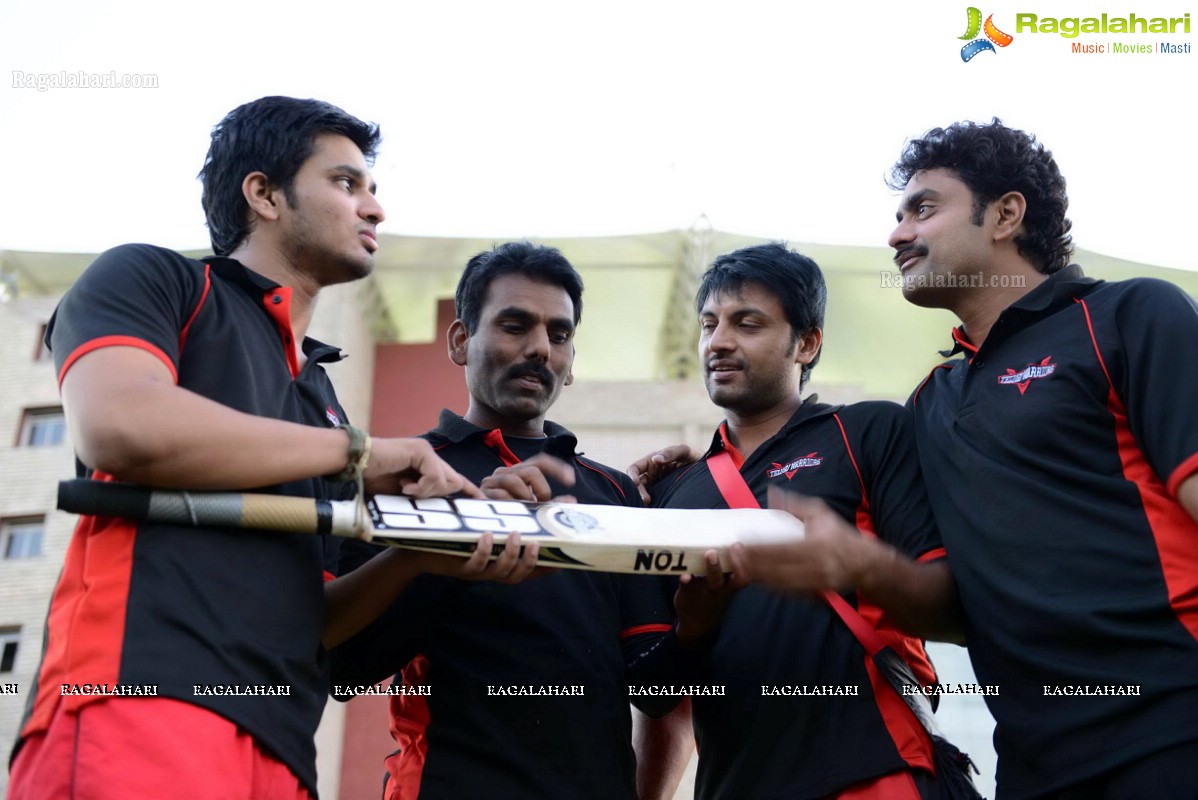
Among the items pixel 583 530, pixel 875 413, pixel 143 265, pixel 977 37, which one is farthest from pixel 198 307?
pixel 977 37

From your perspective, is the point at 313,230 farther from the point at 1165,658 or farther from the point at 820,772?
the point at 1165,658

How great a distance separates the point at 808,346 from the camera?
4367 millimetres

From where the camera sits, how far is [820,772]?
10.6ft

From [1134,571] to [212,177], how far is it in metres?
2.75

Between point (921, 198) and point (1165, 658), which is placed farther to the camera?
point (921, 198)

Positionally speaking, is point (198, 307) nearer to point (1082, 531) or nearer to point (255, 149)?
point (255, 149)

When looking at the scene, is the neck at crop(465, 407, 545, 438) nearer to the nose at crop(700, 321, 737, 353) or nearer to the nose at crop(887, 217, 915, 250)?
the nose at crop(700, 321, 737, 353)

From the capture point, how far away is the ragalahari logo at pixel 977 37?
8.17 meters

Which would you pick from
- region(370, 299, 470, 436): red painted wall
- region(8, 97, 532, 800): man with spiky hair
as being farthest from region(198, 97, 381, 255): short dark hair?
region(370, 299, 470, 436): red painted wall

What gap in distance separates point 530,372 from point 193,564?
1.74 m

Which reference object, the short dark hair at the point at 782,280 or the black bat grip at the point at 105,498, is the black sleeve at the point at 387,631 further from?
the short dark hair at the point at 782,280

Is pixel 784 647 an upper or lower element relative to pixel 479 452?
lower

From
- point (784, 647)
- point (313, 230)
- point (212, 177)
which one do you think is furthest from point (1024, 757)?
point (212, 177)

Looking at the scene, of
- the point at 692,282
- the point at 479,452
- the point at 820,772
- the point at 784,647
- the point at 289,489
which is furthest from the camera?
the point at 692,282
